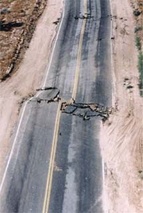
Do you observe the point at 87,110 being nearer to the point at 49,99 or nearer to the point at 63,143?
the point at 49,99

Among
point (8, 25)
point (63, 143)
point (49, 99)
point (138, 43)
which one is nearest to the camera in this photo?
point (63, 143)

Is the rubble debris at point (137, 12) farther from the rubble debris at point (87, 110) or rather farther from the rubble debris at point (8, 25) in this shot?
the rubble debris at point (87, 110)

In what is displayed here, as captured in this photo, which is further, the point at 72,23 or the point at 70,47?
the point at 72,23

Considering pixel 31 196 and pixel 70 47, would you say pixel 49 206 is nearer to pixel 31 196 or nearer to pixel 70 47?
pixel 31 196

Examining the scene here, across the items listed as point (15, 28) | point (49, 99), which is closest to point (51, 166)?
point (49, 99)

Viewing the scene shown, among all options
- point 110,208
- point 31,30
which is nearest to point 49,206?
point 110,208

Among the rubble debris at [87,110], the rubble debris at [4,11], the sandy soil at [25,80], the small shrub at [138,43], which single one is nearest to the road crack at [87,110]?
the rubble debris at [87,110]
